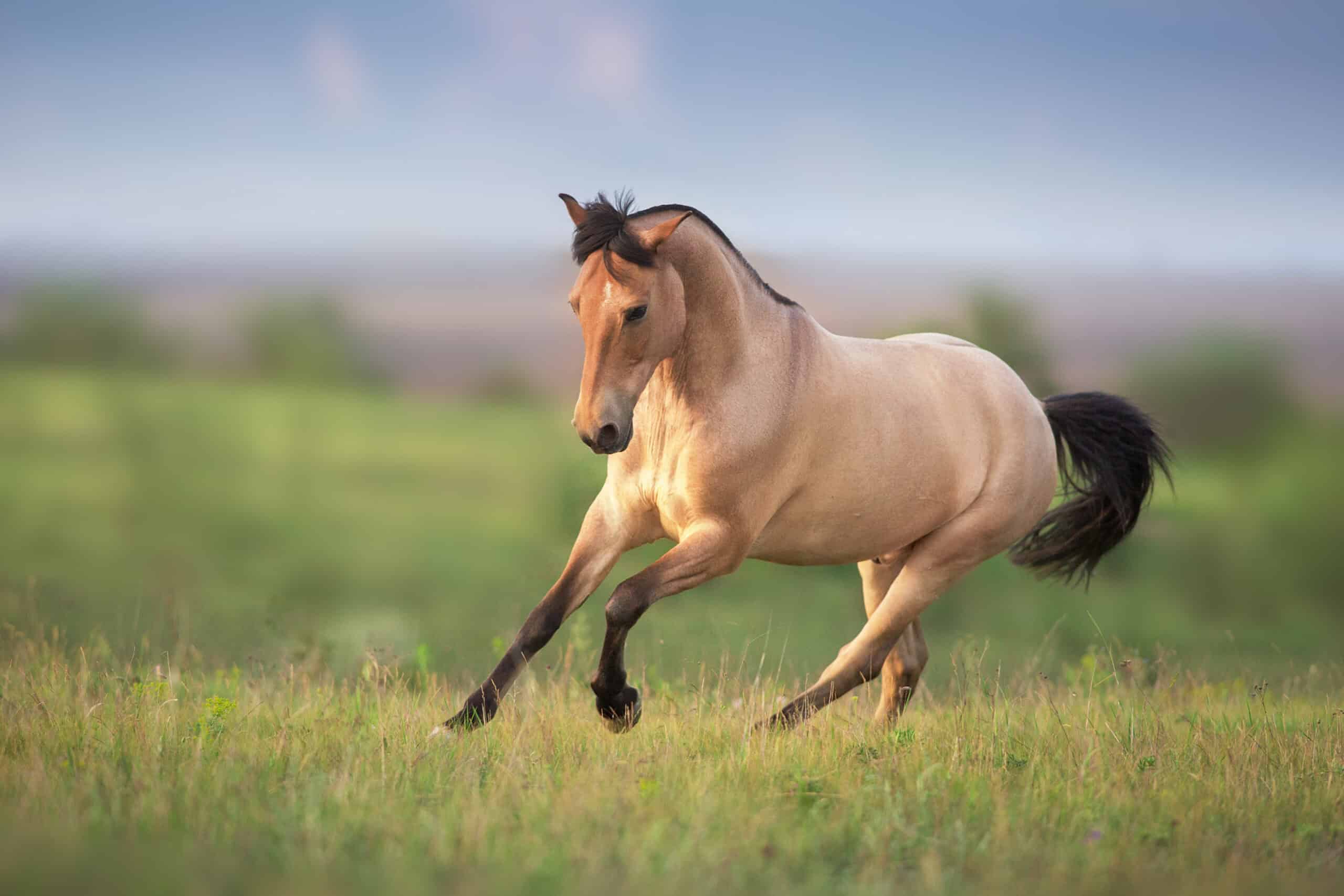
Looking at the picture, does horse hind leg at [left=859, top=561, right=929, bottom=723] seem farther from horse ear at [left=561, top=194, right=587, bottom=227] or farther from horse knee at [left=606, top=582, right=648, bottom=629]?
horse ear at [left=561, top=194, right=587, bottom=227]

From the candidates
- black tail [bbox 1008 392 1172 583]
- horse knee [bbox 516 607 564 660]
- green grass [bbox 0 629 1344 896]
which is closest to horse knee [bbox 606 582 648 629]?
horse knee [bbox 516 607 564 660]

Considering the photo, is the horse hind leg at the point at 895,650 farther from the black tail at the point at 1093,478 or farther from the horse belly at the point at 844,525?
the black tail at the point at 1093,478

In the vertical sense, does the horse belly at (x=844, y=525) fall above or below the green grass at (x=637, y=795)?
above

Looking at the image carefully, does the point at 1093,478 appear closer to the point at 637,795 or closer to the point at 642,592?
the point at 642,592

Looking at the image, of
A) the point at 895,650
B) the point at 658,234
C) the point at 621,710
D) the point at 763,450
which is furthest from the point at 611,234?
the point at 895,650

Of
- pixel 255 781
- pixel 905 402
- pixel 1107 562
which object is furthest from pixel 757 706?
pixel 1107 562

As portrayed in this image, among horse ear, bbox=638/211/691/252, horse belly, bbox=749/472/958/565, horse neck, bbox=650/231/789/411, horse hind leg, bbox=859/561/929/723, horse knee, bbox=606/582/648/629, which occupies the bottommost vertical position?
horse hind leg, bbox=859/561/929/723

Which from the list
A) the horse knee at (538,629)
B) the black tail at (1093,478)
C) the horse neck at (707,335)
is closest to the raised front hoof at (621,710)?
the horse knee at (538,629)

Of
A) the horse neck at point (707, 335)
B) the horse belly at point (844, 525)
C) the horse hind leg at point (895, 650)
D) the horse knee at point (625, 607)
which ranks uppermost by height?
the horse neck at point (707, 335)

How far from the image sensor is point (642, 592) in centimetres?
483

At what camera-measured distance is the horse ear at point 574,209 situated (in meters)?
4.86

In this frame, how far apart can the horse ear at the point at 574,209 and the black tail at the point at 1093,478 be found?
353 centimetres

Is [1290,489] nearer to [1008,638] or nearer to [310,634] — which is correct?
[1008,638]

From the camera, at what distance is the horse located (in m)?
4.71
